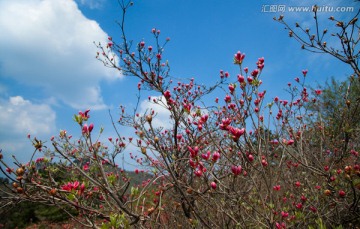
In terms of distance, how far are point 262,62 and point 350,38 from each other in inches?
44.9

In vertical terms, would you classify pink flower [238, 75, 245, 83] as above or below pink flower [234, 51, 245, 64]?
below

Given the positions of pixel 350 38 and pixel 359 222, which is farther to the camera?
pixel 359 222

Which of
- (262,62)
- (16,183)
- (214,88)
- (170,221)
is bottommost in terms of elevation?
(170,221)

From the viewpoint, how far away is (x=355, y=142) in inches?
200

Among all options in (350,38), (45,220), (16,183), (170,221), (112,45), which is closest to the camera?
(16,183)

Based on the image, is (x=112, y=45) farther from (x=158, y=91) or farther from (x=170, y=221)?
(x=170, y=221)

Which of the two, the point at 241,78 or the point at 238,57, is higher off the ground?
the point at 238,57

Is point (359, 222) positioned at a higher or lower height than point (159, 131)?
lower

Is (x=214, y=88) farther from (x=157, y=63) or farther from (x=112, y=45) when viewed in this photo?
(x=112, y=45)

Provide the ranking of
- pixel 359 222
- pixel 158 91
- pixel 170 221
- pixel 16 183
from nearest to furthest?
1. pixel 16 183
2. pixel 359 222
3. pixel 170 221
4. pixel 158 91

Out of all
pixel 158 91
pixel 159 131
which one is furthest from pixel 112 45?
pixel 159 131

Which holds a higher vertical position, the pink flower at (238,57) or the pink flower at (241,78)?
the pink flower at (238,57)

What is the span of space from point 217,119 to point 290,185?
6.32 feet

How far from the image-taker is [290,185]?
4797 millimetres
